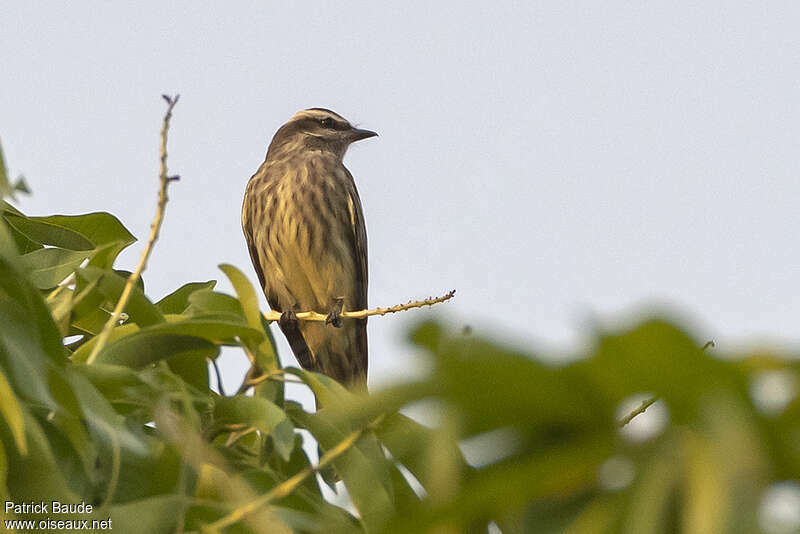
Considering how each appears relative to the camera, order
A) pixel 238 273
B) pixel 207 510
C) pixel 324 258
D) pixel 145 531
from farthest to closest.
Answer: pixel 324 258 < pixel 238 273 < pixel 207 510 < pixel 145 531

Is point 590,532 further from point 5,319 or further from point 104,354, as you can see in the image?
point 104,354

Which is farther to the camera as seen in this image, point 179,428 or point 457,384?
point 179,428

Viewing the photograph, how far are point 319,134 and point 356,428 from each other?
310 inches

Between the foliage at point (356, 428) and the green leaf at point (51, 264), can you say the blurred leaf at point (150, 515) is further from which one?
the green leaf at point (51, 264)

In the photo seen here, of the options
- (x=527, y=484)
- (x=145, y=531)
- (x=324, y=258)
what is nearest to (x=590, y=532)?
(x=527, y=484)

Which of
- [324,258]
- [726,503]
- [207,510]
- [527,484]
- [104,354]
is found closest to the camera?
[726,503]

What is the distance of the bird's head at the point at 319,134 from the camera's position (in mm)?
9508

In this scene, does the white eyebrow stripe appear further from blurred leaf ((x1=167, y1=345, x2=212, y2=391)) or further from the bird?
blurred leaf ((x1=167, y1=345, x2=212, y2=391))

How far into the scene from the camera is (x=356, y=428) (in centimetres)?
191

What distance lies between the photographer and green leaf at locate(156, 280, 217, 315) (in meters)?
2.92

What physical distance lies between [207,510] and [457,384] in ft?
3.84

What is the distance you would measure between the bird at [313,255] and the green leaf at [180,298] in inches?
196

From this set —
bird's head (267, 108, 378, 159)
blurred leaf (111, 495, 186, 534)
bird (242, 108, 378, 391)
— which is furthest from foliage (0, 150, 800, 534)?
bird's head (267, 108, 378, 159)

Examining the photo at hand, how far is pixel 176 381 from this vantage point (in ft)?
6.67
